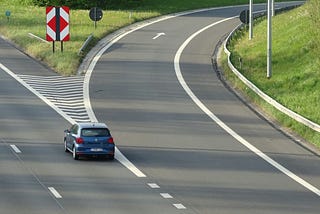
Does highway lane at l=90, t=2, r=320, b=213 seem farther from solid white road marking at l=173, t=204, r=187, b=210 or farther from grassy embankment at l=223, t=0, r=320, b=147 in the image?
grassy embankment at l=223, t=0, r=320, b=147

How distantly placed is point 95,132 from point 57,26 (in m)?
26.1

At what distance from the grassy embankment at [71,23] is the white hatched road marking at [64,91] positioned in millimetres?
2247

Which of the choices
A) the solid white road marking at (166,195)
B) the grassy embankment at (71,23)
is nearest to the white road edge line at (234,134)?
the solid white road marking at (166,195)

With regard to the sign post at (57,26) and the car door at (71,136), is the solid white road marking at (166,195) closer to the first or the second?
the car door at (71,136)

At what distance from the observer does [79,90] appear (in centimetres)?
4769

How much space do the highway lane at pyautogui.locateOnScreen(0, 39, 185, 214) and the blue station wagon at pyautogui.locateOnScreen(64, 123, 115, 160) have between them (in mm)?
355

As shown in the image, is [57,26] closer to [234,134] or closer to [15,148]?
[234,134]

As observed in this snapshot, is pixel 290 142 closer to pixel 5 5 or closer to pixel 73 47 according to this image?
pixel 73 47

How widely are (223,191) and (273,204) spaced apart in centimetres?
217

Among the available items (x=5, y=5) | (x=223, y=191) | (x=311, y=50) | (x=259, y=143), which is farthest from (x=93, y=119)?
(x=5, y=5)

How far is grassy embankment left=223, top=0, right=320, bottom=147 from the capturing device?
41438 mm

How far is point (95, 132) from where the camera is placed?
32.8m

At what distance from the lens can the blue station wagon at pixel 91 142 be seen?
3228 centimetres

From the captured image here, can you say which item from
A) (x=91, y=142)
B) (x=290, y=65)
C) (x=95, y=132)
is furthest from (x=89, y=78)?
(x=91, y=142)
